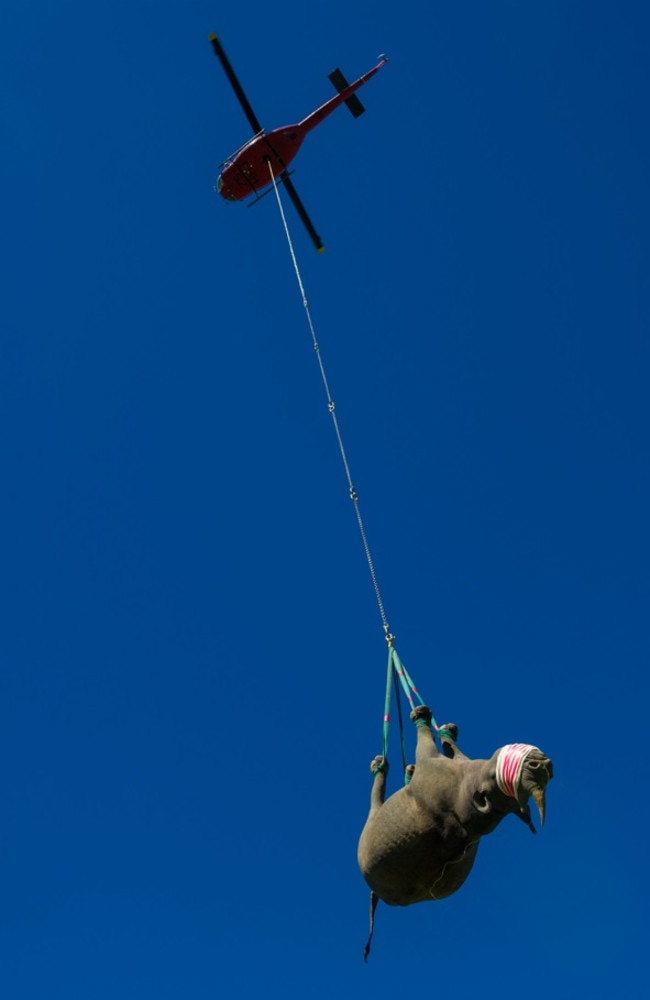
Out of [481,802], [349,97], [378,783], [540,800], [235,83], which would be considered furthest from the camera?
[349,97]

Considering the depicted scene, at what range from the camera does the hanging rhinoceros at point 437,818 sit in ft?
20.2

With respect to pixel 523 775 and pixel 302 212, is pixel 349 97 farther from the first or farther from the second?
pixel 523 775

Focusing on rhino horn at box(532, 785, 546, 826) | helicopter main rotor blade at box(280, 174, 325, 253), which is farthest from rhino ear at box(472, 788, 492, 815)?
helicopter main rotor blade at box(280, 174, 325, 253)

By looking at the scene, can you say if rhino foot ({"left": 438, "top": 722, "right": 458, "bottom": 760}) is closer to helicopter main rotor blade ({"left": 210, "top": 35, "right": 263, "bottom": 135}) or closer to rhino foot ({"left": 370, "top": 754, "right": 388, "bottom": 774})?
rhino foot ({"left": 370, "top": 754, "right": 388, "bottom": 774})

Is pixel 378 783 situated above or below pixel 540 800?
above

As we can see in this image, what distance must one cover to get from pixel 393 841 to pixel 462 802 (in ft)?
2.52

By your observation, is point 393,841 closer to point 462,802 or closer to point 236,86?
point 462,802

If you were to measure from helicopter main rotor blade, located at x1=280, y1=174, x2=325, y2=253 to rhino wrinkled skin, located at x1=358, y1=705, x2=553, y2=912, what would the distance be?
11.4 meters

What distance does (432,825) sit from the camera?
668cm

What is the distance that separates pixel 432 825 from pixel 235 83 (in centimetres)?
1282

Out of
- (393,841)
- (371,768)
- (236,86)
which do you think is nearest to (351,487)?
(371,768)

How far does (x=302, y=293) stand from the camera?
41.7 ft

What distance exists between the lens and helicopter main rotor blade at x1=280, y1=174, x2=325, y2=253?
1619cm

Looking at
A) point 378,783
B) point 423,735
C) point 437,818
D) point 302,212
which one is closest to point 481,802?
point 437,818
